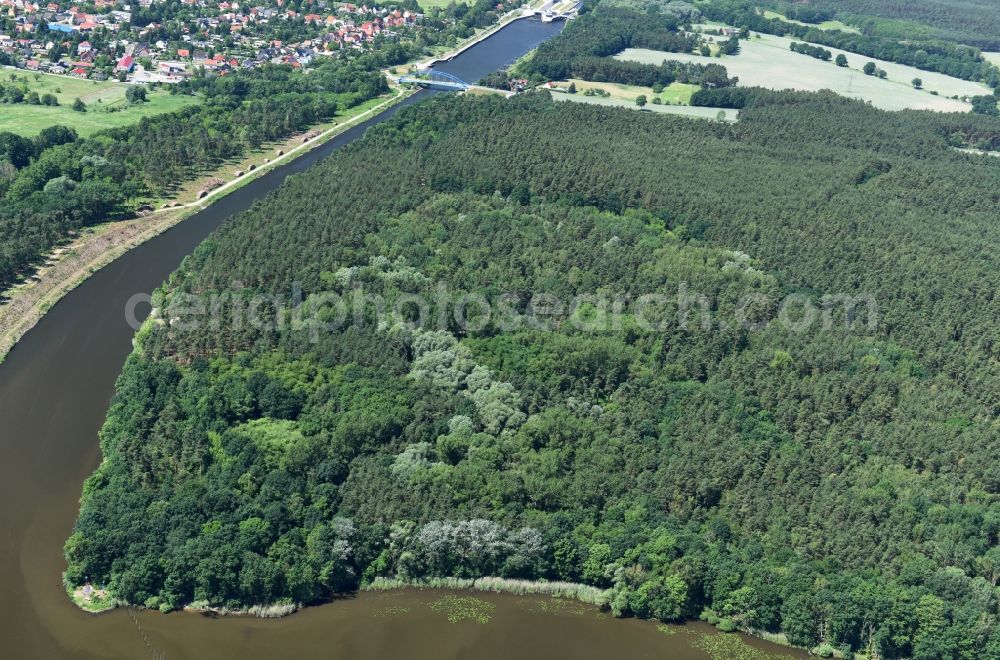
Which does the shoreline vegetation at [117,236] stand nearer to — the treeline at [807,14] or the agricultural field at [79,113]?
the agricultural field at [79,113]

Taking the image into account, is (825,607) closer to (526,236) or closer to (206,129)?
(526,236)

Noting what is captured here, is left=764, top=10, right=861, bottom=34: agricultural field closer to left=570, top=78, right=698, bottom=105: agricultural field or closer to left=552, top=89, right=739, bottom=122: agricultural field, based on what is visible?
left=570, top=78, right=698, bottom=105: agricultural field

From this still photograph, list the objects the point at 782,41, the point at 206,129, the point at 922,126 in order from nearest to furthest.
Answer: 1. the point at 206,129
2. the point at 922,126
3. the point at 782,41

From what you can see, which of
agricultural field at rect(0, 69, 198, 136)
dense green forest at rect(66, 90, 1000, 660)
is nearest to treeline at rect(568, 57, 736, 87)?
dense green forest at rect(66, 90, 1000, 660)

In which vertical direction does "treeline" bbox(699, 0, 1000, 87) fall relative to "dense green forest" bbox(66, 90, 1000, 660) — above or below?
above

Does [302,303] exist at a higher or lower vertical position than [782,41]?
lower

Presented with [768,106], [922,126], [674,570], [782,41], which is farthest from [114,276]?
[782,41]
